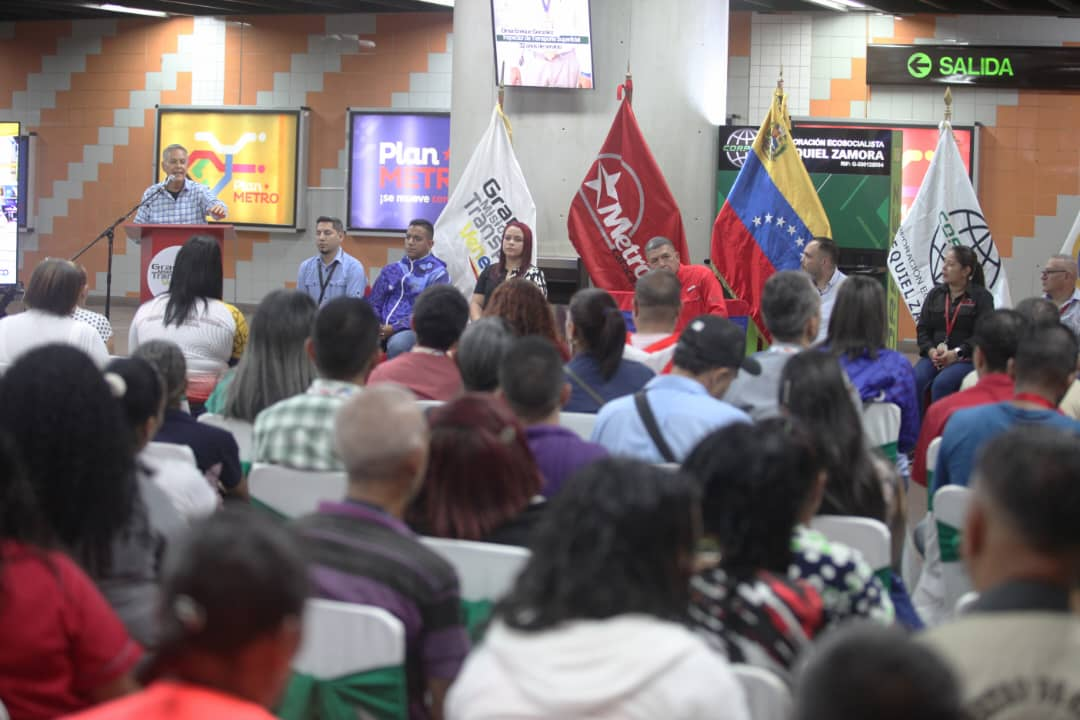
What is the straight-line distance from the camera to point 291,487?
286 centimetres

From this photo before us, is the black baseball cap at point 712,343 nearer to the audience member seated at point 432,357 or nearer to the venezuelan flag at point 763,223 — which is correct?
the audience member seated at point 432,357

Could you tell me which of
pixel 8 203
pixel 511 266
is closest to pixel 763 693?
pixel 511 266

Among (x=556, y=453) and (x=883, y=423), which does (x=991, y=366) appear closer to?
(x=883, y=423)

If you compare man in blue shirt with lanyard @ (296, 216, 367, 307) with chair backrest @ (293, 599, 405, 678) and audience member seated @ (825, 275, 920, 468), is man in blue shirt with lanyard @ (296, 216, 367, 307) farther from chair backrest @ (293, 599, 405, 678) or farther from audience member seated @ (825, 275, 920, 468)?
chair backrest @ (293, 599, 405, 678)

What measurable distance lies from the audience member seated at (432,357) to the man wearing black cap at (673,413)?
2.74 feet

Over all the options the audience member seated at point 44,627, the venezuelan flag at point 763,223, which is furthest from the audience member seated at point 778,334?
the venezuelan flag at point 763,223

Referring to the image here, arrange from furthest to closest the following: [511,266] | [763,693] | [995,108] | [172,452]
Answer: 1. [995,108]
2. [511,266]
3. [172,452]
4. [763,693]

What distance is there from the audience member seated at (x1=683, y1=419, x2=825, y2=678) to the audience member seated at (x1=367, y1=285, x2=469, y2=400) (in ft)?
6.62

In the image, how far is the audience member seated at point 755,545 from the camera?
1.91 m

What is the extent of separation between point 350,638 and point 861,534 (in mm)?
1137

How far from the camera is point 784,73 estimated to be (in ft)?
37.1

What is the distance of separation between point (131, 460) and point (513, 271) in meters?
4.37

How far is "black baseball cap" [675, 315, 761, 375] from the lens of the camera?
11.6 feet

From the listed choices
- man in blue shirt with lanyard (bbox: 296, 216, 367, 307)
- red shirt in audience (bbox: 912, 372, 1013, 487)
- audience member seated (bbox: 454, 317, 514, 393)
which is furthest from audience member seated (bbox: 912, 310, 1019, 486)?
man in blue shirt with lanyard (bbox: 296, 216, 367, 307)
